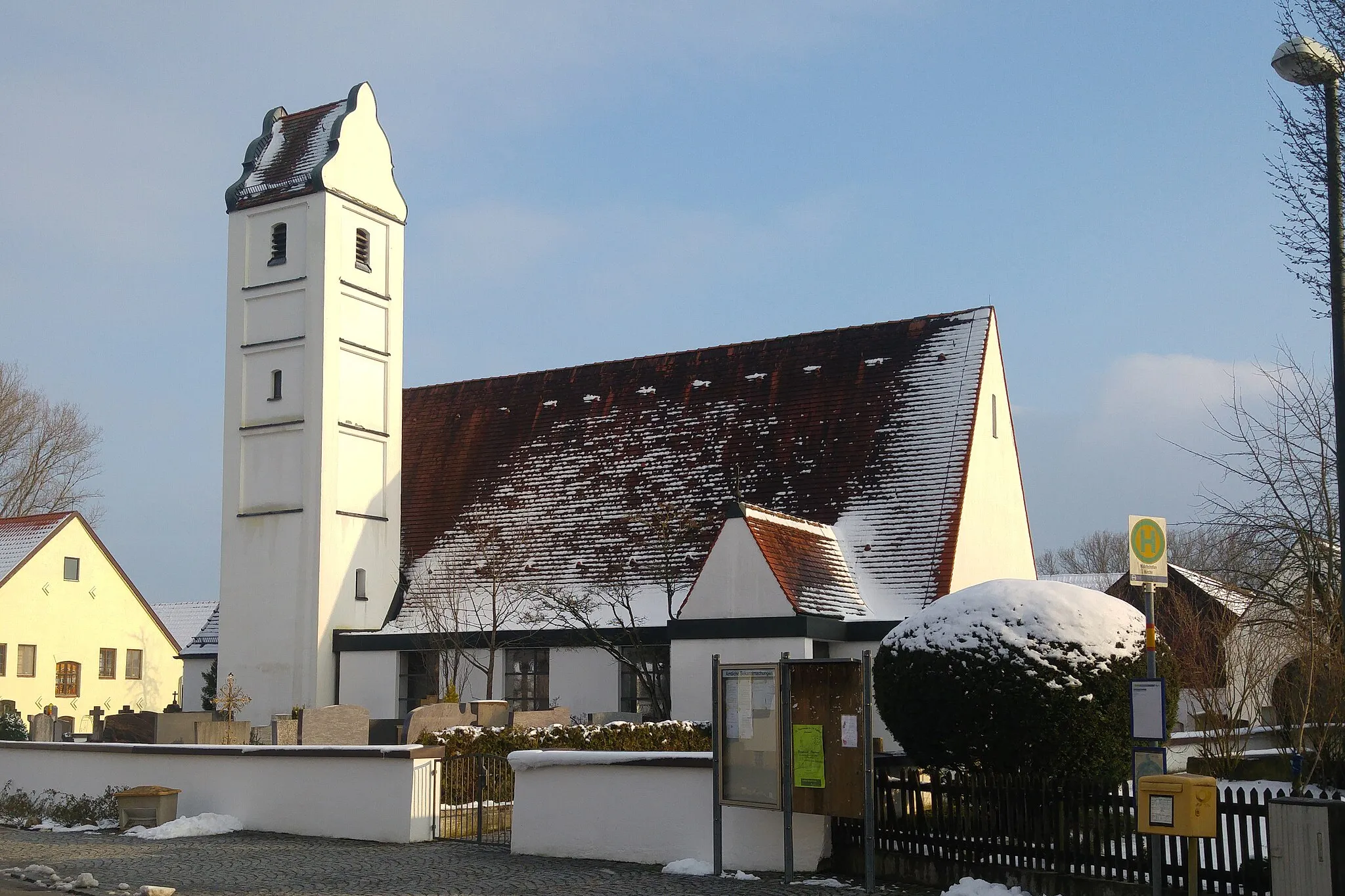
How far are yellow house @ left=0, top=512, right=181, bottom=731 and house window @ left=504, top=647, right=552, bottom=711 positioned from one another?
2454 centimetres

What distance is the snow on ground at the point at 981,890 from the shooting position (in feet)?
42.2

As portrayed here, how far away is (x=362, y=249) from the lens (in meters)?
32.7

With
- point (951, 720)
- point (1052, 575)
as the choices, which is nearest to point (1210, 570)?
point (951, 720)

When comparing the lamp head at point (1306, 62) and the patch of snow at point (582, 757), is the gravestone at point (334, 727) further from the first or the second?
the lamp head at point (1306, 62)

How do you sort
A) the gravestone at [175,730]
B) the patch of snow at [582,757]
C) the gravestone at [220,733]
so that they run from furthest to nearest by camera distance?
the gravestone at [175,730]
the gravestone at [220,733]
the patch of snow at [582,757]

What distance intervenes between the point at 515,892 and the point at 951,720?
4.66 meters

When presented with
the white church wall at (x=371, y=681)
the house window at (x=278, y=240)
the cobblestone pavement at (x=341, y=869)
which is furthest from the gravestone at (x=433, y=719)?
the house window at (x=278, y=240)

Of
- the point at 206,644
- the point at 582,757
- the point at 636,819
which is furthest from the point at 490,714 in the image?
the point at 206,644

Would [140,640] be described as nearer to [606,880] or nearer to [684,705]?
[684,705]

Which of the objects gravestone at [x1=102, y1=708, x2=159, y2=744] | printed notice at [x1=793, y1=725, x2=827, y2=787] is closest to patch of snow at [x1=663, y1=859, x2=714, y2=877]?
printed notice at [x1=793, y1=725, x2=827, y2=787]

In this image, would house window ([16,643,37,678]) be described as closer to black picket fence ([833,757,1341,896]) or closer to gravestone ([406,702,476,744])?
gravestone ([406,702,476,744])

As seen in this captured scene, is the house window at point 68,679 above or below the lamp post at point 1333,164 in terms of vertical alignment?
below

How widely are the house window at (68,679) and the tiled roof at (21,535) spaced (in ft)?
14.2

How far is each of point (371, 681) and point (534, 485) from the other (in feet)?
19.4
